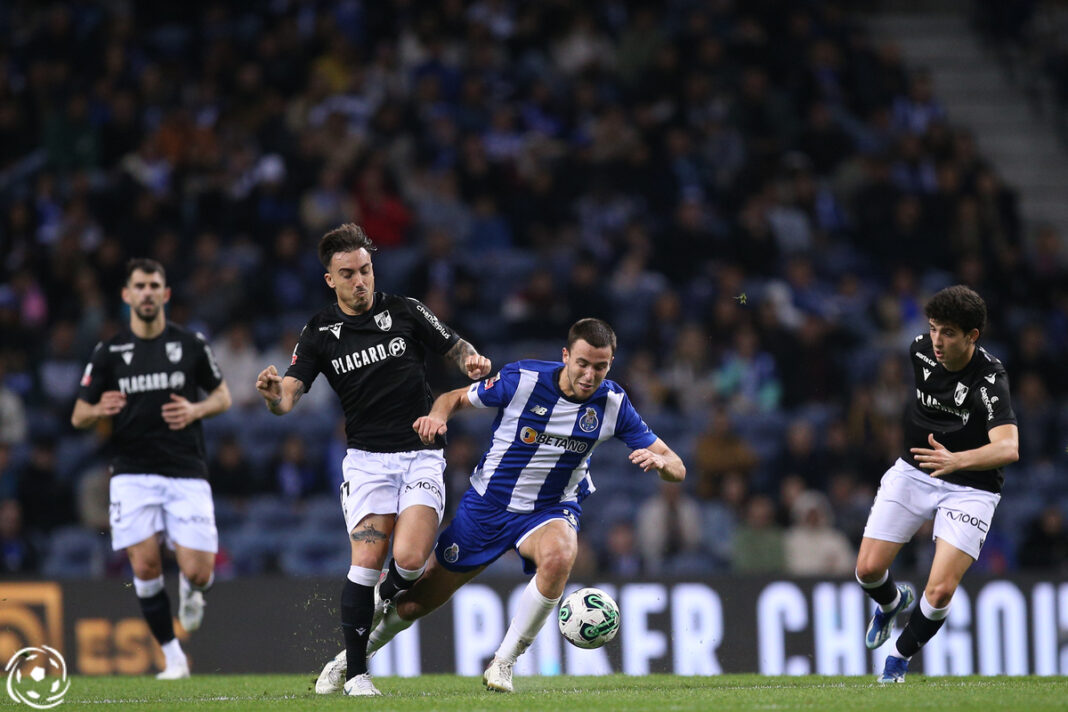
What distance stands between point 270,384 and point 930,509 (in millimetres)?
3960

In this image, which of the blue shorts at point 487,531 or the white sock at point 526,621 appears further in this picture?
the blue shorts at point 487,531

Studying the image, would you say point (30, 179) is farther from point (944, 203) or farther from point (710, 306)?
point (944, 203)

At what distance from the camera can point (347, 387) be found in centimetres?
823

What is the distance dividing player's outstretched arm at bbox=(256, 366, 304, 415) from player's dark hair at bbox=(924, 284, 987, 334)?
3.60 metres

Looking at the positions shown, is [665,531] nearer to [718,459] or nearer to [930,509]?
[718,459]

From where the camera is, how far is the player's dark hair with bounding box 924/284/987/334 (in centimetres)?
785

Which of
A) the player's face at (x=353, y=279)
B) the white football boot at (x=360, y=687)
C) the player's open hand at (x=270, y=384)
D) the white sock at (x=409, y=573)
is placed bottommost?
the white football boot at (x=360, y=687)

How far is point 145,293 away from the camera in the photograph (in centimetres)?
959

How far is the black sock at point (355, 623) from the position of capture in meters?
7.76

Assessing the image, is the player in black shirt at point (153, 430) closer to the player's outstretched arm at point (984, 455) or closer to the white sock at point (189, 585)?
the white sock at point (189, 585)

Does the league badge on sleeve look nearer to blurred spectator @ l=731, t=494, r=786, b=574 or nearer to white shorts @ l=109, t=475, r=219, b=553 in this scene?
white shorts @ l=109, t=475, r=219, b=553

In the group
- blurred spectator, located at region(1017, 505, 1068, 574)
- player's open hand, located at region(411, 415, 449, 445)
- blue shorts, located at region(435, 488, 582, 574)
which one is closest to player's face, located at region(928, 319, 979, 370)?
blue shorts, located at region(435, 488, 582, 574)
